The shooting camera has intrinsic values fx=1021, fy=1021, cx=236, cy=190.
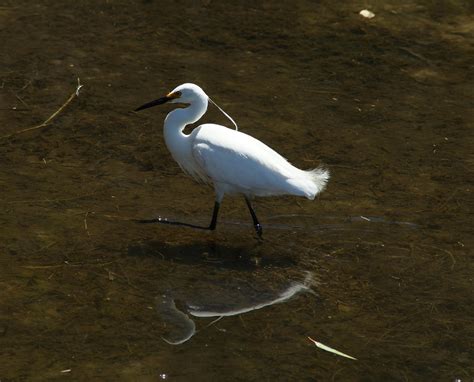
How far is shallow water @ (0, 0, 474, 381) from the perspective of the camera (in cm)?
503

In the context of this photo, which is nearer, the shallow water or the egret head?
the shallow water

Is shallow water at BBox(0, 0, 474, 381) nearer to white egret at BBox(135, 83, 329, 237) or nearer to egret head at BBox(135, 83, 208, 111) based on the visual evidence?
white egret at BBox(135, 83, 329, 237)

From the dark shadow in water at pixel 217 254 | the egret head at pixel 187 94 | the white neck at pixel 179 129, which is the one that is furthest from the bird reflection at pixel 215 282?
the egret head at pixel 187 94

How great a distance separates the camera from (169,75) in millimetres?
8055

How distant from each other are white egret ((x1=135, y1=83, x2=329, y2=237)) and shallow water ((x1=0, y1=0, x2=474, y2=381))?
0.30m

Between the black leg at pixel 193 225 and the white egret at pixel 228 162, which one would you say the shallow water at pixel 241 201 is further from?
the white egret at pixel 228 162

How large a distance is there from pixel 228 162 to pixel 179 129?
0.42 m

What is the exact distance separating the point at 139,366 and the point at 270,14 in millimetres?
5141

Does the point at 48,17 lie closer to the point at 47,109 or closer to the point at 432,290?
the point at 47,109

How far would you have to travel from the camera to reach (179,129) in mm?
6246

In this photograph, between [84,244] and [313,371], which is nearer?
[313,371]

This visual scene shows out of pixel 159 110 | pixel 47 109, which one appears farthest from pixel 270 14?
pixel 47 109

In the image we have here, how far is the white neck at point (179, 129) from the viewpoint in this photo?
6.18 m

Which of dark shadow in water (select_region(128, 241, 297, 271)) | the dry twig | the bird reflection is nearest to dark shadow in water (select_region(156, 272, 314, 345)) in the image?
the bird reflection
